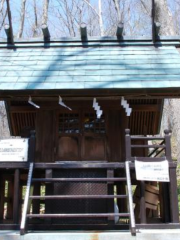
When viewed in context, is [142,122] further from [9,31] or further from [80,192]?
[9,31]

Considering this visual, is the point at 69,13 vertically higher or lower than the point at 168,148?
higher

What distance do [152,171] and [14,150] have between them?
2.82 metres

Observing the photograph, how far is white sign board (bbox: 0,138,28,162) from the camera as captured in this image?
6.19 meters

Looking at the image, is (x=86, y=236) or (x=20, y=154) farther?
(x=20, y=154)

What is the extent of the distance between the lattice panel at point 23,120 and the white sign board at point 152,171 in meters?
4.31

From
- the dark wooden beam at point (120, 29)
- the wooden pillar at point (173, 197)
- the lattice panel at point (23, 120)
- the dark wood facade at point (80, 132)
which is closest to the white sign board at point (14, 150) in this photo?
the dark wood facade at point (80, 132)

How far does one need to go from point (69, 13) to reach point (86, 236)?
24.1 m

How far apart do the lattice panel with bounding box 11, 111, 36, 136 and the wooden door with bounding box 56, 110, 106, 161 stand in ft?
5.57

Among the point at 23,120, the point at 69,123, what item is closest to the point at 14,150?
the point at 69,123

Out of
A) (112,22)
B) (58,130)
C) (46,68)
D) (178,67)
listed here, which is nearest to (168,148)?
(178,67)

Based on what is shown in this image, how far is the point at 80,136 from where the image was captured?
25.2ft

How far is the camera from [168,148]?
6.13 metres

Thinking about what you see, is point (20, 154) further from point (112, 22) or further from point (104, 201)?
point (112, 22)

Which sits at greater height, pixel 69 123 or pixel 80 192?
pixel 69 123
